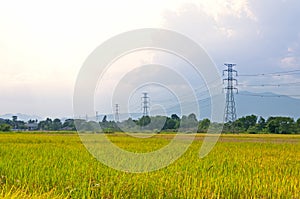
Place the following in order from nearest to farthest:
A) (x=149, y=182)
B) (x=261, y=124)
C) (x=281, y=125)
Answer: (x=149, y=182) < (x=281, y=125) < (x=261, y=124)

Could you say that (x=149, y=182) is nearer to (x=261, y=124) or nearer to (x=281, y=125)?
(x=281, y=125)

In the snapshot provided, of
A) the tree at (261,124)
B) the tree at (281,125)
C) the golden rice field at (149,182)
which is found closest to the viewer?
the golden rice field at (149,182)

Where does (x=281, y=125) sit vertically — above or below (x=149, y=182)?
above

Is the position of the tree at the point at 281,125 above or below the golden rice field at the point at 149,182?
above

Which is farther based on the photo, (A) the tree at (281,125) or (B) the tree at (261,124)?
(B) the tree at (261,124)

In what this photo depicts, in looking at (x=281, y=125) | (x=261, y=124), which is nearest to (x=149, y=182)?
(x=281, y=125)

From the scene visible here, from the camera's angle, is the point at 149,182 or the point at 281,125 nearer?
the point at 149,182

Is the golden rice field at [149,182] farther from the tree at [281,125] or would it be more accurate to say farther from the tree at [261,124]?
the tree at [261,124]

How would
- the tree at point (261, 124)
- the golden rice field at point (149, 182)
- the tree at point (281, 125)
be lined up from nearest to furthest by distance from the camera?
the golden rice field at point (149, 182) < the tree at point (281, 125) < the tree at point (261, 124)

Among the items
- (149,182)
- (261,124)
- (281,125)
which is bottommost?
(149,182)

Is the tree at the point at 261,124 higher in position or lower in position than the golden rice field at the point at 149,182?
higher

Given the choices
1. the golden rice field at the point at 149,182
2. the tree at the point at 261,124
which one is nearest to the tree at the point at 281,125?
the tree at the point at 261,124

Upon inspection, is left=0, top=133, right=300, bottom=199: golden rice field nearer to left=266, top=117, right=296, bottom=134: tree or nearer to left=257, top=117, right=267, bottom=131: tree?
left=266, top=117, right=296, bottom=134: tree

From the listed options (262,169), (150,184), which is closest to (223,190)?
(150,184)
